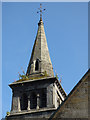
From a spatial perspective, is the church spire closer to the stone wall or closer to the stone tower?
the stone tower

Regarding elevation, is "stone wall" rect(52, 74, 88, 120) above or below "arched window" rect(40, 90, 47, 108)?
below

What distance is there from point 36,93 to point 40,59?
3.90m

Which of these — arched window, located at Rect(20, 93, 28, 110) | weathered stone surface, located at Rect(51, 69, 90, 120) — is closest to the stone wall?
weathered stone surface, located at Rect(51, 69, 90, 120)

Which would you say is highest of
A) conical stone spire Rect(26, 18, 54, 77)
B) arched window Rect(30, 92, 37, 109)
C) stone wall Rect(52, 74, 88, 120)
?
conical stone spire Rect(26, 18, 54, 77)

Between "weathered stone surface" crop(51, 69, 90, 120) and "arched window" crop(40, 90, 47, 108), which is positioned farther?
"arched window" crop(40, 90, 47, 108)

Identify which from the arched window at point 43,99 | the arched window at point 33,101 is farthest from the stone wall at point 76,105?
the arched window at point 33,101

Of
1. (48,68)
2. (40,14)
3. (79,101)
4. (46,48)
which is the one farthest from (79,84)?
(40,14)

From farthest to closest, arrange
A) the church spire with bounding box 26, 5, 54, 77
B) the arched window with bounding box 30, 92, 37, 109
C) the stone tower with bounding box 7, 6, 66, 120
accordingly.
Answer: the church spire with bounding box 26, 5, 54, 77 → the arched window with bounding box 30, 92, 37, 109 → the stone tower with bounding box 7, 6, 66, 120

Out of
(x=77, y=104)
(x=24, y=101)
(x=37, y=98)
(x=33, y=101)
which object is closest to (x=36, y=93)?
(x=37, y=98)

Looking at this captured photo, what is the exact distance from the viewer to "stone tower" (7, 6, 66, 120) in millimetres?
26534

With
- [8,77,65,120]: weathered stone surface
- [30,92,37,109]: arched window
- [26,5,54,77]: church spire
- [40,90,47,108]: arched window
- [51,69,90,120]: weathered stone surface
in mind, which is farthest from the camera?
[26,5,54,77]: church spire

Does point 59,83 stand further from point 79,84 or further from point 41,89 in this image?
point 79,84

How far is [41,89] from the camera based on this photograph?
90.4 ft

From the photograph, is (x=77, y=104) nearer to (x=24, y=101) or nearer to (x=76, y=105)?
(x=76, y=105)
